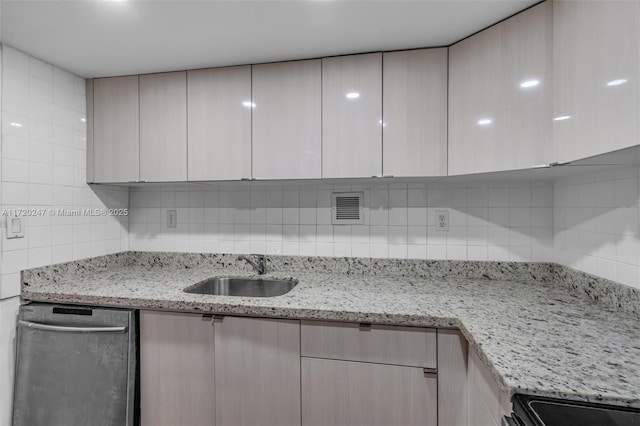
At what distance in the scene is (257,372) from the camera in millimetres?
1392

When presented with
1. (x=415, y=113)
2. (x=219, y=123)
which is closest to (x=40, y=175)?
(x=219, y=123)

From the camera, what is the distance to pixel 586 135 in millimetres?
981

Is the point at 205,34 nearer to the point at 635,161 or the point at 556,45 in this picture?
the point at 556,45

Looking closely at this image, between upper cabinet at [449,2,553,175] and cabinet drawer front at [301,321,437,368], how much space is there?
Answer: 0.83 metres

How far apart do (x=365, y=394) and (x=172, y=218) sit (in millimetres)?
1717

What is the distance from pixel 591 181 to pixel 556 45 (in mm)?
637

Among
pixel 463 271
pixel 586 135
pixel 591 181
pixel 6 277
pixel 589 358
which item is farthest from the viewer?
pixel 463 271

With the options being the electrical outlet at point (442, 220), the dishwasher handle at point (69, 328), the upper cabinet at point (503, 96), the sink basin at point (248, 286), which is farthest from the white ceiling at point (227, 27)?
the dishwasher handle at point (69, 328)

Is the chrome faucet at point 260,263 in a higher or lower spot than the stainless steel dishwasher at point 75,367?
higher

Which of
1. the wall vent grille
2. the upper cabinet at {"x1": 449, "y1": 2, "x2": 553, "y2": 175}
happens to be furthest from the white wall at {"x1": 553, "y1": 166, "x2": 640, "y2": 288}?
the wall vent grille

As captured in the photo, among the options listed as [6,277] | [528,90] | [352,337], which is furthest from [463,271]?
[6,277]

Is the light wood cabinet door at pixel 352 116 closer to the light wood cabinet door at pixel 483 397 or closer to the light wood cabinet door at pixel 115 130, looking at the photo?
the light wood cabinet door at pixel 483 397

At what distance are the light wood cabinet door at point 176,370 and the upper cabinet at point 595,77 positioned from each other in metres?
1.64

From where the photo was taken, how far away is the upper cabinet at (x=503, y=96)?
4.06ft
